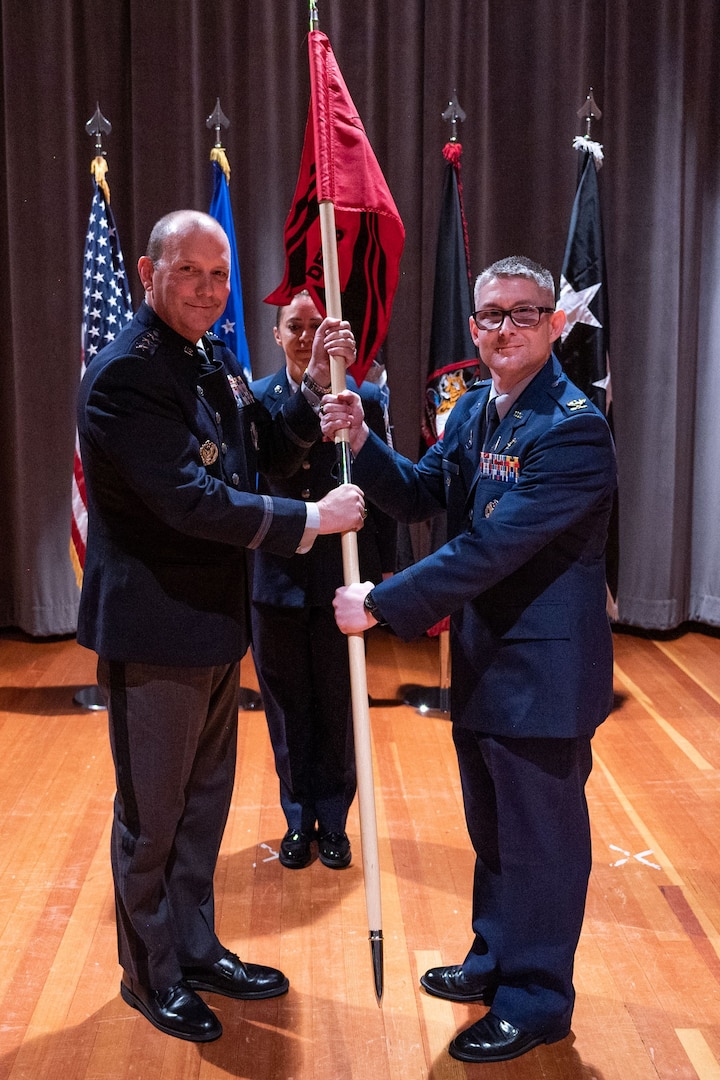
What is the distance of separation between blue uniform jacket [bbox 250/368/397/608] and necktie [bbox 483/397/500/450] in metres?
0.79

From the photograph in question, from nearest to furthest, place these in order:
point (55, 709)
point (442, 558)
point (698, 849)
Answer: point (442, 558), point (698, 849), point (55, 709)

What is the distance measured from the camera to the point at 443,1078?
6.79 feet

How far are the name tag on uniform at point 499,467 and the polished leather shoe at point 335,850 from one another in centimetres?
132

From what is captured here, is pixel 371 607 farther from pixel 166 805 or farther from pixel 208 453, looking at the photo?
pixel 166 805

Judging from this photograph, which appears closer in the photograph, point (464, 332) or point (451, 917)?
point (451, 917)

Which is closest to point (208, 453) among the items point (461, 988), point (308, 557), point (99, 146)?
point (308, 557)

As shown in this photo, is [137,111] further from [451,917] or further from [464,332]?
[451,917]

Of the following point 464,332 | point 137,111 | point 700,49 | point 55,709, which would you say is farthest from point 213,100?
point 55,709

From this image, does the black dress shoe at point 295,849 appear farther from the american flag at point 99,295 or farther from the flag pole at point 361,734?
the american flag at point 99,295

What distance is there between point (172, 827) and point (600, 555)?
104cm

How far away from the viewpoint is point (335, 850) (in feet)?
9.77

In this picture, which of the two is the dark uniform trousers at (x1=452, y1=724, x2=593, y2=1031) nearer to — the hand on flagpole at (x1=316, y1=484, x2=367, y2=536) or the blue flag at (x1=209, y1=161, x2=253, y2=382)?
the hand on flagpole at (x1=316, y1=484, x2=367, y2=536)

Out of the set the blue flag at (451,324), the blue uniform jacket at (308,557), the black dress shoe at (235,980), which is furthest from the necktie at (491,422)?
the blue flag at (451,324)

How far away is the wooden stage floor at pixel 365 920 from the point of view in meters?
2.14
